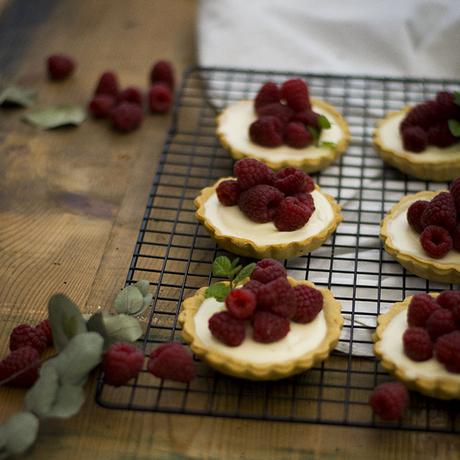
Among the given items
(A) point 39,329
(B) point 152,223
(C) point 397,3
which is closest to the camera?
(A) point 39,329

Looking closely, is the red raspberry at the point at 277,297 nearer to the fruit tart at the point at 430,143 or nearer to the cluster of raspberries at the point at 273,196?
the cluster of raspberries at the point at 273,196

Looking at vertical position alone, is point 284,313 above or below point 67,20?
above

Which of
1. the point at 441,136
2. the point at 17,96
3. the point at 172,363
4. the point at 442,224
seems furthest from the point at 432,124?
the point at 17,96

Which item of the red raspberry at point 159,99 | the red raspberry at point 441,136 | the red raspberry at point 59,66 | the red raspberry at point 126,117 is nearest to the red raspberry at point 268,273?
the red raspberry at point 441,136

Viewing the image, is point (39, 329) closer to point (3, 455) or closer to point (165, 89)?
point (3, 455)

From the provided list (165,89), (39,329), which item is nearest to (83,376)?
(39,329)

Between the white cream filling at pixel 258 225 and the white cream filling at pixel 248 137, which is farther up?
the white cream filling at pixel 258 225

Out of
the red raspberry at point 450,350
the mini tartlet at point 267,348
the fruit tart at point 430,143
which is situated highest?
the red raspberry at point 450,350
